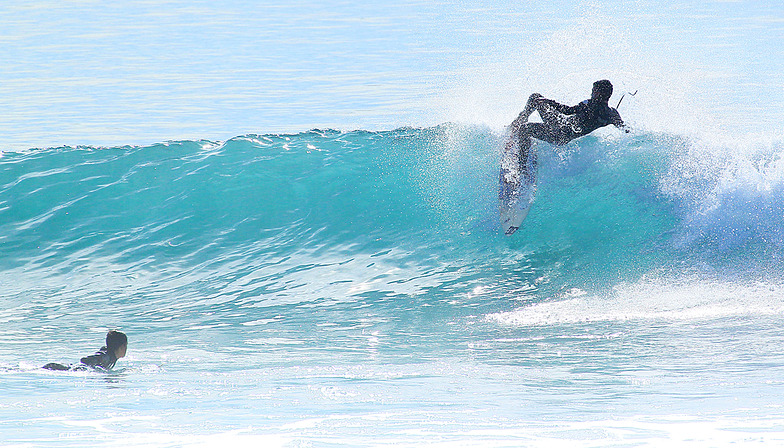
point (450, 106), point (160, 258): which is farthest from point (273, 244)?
point (450, 106)

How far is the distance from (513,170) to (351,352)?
11.9 feet

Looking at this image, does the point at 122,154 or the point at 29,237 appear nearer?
the point at 29,237

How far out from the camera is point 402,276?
1016cm

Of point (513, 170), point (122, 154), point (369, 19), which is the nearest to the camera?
point (513, 170)

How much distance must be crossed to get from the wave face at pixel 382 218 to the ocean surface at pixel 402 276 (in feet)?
0.12

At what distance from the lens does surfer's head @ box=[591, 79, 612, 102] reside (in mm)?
9208

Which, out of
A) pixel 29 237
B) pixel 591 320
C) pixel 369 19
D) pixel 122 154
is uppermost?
pixel 369 19

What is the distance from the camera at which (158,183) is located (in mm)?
13211

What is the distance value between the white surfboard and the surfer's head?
112 cm

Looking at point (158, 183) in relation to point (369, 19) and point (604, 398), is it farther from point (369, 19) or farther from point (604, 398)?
point (369, 19)

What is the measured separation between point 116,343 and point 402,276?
13.1 ft

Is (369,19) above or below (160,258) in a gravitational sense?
above

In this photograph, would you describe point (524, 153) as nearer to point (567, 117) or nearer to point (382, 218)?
point (567, 117)

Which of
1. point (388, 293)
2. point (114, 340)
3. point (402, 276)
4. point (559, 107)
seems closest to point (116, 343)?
point (114, 340)
